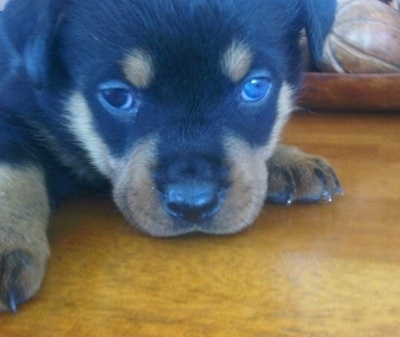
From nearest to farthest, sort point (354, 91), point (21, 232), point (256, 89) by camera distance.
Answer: point (21, 232), point (256, 89), point (354, 91)

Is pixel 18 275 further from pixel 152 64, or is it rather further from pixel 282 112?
pixel 282 112

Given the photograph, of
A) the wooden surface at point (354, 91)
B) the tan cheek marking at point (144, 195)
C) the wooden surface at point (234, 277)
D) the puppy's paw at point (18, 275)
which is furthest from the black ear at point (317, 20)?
the puppy's paw at point (18, 275)

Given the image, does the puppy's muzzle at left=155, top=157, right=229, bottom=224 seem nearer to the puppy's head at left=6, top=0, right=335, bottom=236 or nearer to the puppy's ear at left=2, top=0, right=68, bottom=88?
the puppy's head at left=6, top=0, right=335, bottom=236

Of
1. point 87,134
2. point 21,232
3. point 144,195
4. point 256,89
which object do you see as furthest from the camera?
point 87,134

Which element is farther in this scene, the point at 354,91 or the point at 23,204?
the point at 354,91

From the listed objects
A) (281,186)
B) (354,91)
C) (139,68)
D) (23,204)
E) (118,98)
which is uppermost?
(139,68)

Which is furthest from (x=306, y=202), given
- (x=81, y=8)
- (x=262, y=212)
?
(x=81, y=8)

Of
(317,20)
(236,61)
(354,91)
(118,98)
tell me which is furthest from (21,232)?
(354,91)

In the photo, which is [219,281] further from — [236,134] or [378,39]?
[378,39]
